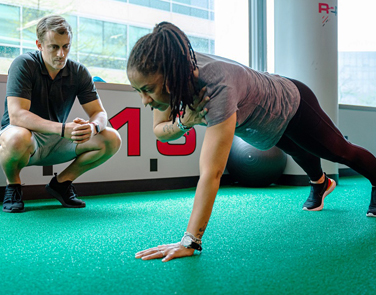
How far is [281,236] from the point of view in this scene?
1579 mm

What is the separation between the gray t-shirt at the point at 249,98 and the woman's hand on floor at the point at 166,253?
16.7 inches

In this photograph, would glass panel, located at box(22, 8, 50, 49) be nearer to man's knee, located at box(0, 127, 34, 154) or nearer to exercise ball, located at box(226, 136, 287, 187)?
man's knee, located at box(0, 127, 34, 154)

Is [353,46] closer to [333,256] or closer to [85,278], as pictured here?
[333,256]

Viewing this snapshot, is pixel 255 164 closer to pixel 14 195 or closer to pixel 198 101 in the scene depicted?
pixel 14 195

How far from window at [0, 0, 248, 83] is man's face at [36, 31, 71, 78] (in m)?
0.91

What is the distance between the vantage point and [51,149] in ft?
7.84

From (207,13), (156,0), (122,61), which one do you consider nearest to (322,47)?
(207,13)

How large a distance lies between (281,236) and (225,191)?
1.67m

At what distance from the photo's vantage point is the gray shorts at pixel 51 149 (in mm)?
2316

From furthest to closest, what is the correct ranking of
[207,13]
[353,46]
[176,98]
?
[353,46] → [207,13] → [176,98]

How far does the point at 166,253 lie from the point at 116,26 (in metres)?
2.67

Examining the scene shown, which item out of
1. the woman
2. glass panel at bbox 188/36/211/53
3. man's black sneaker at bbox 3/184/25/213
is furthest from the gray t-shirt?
glass panel at bbox 188/36/211/53

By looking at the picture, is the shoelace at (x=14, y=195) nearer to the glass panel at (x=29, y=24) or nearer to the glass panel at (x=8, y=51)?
the glass panel at (x=8, y=51)

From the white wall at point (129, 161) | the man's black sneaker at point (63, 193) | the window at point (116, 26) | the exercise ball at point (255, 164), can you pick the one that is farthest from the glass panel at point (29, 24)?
the exercise ball at point (255, 164)
